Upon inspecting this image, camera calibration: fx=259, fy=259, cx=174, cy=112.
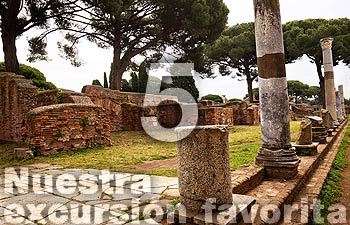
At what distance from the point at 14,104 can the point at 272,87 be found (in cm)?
874

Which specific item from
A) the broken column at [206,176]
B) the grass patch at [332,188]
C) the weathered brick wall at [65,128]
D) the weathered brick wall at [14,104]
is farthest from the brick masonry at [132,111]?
the broken column at [206,176]

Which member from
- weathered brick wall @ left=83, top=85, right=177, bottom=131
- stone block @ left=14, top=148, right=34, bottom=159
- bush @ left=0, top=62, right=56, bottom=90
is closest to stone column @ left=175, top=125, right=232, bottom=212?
stone block @ left=14, top=148, right=34, bottom=159

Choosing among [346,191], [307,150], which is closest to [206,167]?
[346,191]

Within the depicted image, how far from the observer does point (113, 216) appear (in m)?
2.51

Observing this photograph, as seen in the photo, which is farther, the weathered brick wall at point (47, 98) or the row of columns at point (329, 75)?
the row of columns at point (329, 75)

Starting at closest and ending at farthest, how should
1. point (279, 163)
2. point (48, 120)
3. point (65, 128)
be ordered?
point (279, 163), point (48, 120), point (65, 128)

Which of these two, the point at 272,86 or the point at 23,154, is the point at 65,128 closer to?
the point at 23,154

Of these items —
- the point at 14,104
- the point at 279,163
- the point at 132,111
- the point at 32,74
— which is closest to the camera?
the point at 279,163

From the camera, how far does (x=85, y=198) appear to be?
307 cm

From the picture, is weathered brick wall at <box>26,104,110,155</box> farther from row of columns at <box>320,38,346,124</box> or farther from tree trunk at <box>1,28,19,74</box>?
row of columns at <box>320,38,346,124</box>

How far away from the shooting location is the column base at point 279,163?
3.59 m

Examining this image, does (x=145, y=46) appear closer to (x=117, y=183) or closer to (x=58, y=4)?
(x=58, y=4)

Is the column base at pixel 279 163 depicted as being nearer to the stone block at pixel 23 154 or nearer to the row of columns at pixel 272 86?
the row of columns at pixel 272 86

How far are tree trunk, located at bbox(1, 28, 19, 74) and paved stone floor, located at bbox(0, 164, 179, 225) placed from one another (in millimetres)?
9291
